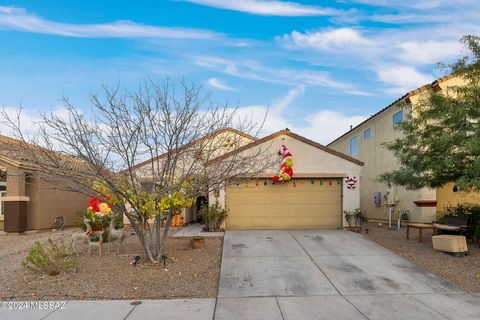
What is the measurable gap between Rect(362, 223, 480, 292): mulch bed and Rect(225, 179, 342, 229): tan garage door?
2.10 meters

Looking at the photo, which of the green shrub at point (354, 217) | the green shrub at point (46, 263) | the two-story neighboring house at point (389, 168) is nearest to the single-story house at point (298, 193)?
the green shrub at point (354, 217)

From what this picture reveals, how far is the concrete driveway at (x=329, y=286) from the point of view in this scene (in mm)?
6439

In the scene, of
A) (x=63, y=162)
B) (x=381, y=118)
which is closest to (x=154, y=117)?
(x=63, y=162)

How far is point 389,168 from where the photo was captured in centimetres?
1741

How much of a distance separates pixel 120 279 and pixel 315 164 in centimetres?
956

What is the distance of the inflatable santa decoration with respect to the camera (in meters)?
15.1

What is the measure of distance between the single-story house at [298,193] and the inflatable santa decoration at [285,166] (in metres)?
0.28

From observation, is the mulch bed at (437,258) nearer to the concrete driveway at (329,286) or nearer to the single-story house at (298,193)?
the concrete driveway at (329,286)

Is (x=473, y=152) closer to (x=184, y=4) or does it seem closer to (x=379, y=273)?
(x=379, y=273)

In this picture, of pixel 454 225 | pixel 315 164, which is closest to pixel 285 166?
pixel 315 164

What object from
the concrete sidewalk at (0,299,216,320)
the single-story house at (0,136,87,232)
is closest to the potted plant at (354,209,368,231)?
the concrete sidewalk at (0,299,216,320)

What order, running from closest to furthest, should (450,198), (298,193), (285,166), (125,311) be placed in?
(125,311), (285,166), (450,198), (298,193)

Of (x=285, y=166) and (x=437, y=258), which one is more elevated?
(x=285, y=166)

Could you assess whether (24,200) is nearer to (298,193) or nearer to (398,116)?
(298,193)
